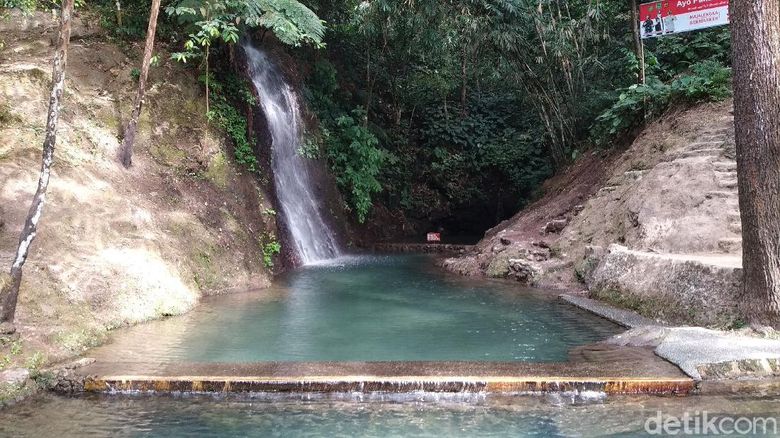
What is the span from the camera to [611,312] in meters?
9.88

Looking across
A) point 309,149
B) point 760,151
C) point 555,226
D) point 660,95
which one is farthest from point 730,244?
point 309,149

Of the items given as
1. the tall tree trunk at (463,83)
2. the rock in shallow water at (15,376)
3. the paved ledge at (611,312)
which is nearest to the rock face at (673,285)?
the paved ledge at (611,312)

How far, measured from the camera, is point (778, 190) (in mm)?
7254

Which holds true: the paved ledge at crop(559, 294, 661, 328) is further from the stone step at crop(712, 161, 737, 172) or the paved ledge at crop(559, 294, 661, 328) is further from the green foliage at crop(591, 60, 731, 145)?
the green foliage at crop(591, 60, 731, 145)

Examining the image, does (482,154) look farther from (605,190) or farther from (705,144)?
(705,144)

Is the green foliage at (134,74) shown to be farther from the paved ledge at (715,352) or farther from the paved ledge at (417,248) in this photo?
the paved ledge at (715,352)

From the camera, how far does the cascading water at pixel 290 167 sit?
1766 centimetres

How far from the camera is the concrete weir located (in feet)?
20.2

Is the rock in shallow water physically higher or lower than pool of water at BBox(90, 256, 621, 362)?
higher

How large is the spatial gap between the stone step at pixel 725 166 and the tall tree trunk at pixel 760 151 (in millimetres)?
4557

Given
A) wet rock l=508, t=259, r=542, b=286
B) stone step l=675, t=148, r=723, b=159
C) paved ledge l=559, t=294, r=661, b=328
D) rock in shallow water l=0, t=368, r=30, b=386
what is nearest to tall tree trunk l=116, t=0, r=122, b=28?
rock in shallow water l=0, t=368, r=30, b=386

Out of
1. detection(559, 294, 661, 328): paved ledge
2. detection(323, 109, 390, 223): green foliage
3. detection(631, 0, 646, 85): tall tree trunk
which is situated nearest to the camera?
detection(559, 294, 661, 328): paved ledge

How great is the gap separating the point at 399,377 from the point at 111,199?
7450 mm

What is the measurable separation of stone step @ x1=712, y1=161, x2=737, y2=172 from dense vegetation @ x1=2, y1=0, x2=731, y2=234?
277cm
